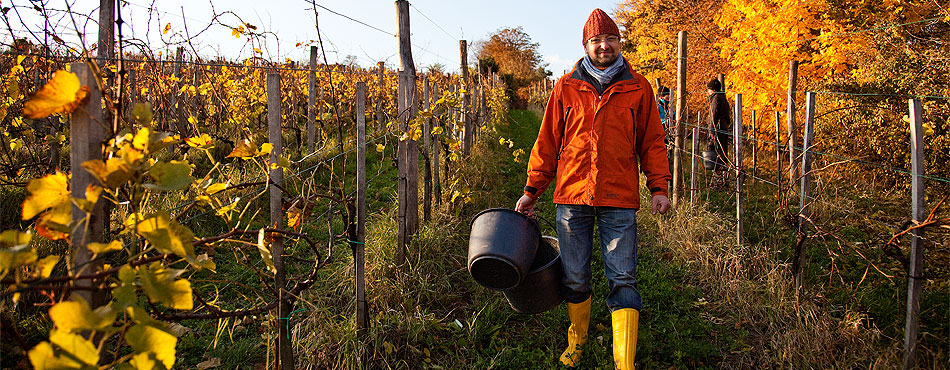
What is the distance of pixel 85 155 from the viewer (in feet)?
3.39

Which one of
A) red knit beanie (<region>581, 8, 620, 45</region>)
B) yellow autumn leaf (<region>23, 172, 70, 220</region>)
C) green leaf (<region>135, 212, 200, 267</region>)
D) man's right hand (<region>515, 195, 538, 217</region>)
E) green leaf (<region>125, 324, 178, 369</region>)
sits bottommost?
green leaf (<region>125, 324, 178, 369</region>)

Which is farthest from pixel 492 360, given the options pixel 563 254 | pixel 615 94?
pixel 615 94

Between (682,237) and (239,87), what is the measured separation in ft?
16.0

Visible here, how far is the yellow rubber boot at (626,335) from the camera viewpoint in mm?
2371

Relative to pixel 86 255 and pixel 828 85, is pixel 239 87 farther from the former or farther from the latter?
pixel 828 85

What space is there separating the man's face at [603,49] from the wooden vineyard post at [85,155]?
6.33 feet

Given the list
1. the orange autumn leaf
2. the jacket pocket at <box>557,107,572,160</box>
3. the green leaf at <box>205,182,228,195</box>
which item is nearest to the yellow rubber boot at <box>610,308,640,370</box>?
the jacket pocket at <box>557,107,572,160</box>

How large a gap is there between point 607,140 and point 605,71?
0.31 metres

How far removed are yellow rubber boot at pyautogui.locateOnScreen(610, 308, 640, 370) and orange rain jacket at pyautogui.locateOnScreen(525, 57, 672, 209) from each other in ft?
1.58

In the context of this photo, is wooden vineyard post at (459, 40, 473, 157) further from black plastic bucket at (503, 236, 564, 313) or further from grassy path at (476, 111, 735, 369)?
black plastic bucket at (503, 236, 564, 313)

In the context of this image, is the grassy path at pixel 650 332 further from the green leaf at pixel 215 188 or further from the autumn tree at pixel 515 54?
the autumn tree at pixel 515 54

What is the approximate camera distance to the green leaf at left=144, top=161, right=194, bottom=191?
1.04 meters

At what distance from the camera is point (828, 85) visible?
7.54 m

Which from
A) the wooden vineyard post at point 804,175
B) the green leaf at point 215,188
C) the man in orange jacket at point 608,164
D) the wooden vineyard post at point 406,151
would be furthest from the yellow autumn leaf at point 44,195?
the wooden vineyard post at point 804,175
